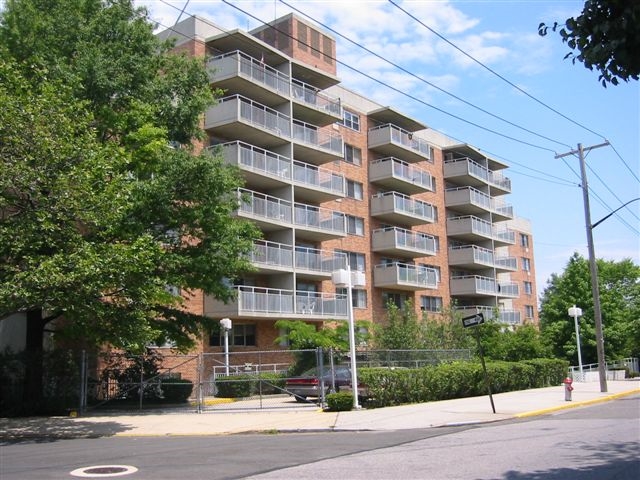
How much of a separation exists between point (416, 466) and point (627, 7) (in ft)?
21.2

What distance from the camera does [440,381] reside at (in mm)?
22656

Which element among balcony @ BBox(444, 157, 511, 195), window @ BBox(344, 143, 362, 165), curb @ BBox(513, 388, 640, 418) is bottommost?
curb @ BBox(513, 388, 640, 418)

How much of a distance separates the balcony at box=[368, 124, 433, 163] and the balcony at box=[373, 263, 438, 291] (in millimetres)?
8086

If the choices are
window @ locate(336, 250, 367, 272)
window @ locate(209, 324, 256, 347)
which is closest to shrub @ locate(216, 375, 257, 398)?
window @ locate(209, 324, 256, 347)

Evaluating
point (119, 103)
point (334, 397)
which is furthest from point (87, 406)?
point (119, 103)

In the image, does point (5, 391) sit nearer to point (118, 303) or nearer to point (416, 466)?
point (118, 303)

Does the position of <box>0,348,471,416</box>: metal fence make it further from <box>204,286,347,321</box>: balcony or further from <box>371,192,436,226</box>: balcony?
<box>371,192,436,226</box>: balcony

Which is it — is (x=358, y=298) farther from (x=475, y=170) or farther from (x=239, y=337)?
(x=475, y=170)

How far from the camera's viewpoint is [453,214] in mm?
54281

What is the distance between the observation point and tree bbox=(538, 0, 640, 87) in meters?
6.36

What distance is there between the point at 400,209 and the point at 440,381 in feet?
73.2

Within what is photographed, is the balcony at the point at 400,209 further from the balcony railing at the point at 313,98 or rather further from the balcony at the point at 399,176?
the balcony railing at the point at 313,98

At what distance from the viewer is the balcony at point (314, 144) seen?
121 ft

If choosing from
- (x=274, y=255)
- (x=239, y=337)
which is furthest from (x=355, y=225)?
(x=239, y=337)
